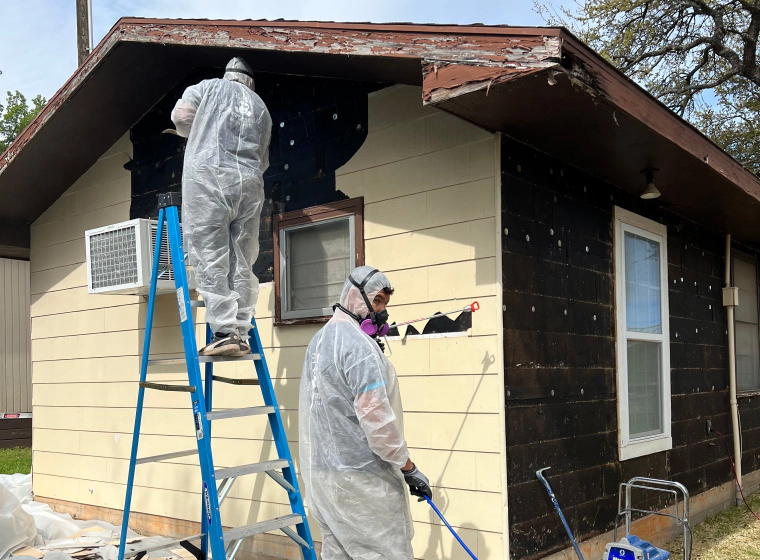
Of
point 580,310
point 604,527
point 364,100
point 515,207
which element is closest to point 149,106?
point 364,100

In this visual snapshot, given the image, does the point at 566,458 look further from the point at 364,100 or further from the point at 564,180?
the point at 364,100

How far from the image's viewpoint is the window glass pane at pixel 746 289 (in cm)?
783

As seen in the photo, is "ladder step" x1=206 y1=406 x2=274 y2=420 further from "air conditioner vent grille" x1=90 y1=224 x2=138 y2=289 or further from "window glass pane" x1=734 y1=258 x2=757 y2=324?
"window glass pane" x1=734 y1=258 x2=757 y2=324

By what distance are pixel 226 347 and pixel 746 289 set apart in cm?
651

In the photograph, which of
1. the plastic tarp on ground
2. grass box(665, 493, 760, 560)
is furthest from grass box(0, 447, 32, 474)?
grass box(665, 493, 760, 560)

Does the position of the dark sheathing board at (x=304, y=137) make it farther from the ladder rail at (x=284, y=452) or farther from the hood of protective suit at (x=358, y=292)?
the hood of protective suit at (x=358, y=292)

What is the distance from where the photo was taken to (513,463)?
12.8 feet

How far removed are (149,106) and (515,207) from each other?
330 cm

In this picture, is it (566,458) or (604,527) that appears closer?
(566,458)

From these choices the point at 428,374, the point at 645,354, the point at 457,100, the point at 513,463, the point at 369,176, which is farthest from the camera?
the point at 645,354

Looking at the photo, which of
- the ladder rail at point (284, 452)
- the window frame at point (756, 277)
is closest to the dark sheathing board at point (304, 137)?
the ladder rail at point (284, 452)

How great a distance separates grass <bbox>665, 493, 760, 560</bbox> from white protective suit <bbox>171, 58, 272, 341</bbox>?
374 cm

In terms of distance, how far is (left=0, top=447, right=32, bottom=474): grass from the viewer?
935cm

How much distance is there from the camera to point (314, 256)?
Answer: 15.8 feet
